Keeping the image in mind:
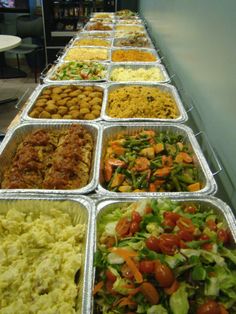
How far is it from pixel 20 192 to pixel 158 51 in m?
3.44

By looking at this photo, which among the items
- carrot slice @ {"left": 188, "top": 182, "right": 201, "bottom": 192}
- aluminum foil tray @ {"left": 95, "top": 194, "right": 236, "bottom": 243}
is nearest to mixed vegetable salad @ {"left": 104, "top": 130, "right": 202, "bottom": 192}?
carrot slice @ {"left": 188, "top": 182, "right": 201, "bottom": 192}

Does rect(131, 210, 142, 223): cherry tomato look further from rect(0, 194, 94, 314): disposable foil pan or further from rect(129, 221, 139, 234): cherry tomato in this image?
rect(0, 194, 94, 314): disposable foil pan

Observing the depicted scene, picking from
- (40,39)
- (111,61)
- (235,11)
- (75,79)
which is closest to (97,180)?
(235,11)

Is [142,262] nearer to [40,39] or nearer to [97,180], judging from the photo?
[97,180]

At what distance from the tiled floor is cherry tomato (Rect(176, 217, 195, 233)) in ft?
13.7

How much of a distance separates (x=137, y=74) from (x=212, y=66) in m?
1.46

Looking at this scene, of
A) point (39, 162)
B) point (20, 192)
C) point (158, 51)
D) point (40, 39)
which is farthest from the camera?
point (40, 39)

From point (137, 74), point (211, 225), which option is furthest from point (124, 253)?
point (137, 74)

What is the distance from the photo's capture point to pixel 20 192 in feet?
6.01

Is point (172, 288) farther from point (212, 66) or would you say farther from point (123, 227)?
point (212, 66)

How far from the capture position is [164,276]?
1.24 m

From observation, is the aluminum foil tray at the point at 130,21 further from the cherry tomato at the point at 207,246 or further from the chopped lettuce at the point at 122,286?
the chopped lettuce at the point at 122,286

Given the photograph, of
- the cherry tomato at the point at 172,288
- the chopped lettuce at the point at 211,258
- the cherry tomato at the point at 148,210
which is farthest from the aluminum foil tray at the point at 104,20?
the cherry tomato at the point at 172,288

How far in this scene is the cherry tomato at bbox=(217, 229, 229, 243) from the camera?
1.51 meters
